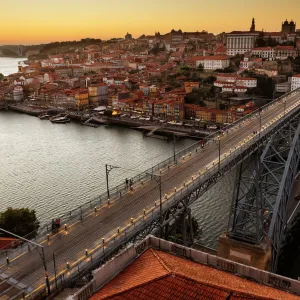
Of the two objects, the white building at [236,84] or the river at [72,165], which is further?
the white building at [236,84]

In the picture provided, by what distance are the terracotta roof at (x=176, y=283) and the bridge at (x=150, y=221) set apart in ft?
6.57

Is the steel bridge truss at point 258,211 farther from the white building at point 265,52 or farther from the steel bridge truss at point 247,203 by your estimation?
the white building at point 265,52

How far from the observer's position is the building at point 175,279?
20.6 feet

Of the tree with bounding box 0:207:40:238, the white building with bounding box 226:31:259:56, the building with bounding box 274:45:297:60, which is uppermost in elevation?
the white building with bounding box 226:31:259:56

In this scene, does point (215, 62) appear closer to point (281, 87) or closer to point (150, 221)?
point (281, 87)

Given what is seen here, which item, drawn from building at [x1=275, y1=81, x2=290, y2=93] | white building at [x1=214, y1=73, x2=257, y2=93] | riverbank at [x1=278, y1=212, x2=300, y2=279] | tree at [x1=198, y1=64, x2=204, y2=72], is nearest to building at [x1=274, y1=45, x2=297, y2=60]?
tree at [x1=198, y1=64, x2=204, y2=72]

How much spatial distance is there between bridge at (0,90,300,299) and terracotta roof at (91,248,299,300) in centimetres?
200

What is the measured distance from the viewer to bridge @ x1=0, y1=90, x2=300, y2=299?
9.69 m

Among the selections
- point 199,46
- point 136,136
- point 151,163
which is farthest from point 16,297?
point 199,46

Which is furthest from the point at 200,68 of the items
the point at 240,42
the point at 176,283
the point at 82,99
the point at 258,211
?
the point at 176,283

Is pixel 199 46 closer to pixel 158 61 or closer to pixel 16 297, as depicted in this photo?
pixel 158 61

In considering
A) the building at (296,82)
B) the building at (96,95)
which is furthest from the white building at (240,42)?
the building at (96,95)

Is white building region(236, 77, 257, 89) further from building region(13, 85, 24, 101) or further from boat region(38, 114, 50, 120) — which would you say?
building region(13, 85, 24, 101)

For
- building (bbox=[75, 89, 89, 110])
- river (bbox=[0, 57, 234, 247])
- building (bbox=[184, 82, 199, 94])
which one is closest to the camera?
river (bbox=[0, 57, 234, 247])
